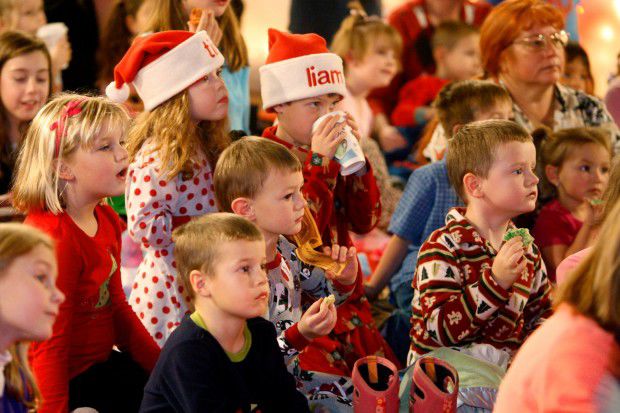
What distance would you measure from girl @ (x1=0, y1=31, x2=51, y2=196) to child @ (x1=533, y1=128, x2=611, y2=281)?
6.38 feet

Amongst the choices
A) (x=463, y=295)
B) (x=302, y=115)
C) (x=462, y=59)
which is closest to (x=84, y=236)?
(x=302, y=115)

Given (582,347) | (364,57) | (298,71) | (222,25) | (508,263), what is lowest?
(508,263)

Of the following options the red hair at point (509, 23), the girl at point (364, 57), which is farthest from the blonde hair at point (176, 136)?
the girl at point (364, 57)

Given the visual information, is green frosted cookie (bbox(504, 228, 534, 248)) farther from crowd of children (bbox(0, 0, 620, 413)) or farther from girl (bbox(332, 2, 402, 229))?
girl (bbox(332, 2, 402, 229))

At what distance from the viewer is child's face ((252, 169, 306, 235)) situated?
8.98 feet

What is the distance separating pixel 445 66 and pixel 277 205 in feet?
9.65

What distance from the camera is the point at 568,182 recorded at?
3604 mm

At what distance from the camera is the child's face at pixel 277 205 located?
A: 2.74m

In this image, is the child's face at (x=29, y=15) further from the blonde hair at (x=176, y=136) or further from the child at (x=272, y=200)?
the child at (x=272, y=200)

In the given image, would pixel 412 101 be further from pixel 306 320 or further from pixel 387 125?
pixel 306 320

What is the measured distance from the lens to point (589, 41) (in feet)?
15.5

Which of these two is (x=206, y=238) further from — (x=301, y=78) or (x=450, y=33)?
(x=450, y=33)

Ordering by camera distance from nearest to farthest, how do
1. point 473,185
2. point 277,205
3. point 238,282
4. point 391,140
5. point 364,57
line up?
point 238,282, point 277,205, point 473,185, point 364,57, point 391,140

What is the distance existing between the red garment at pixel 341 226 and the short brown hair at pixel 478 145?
0.31 metres
